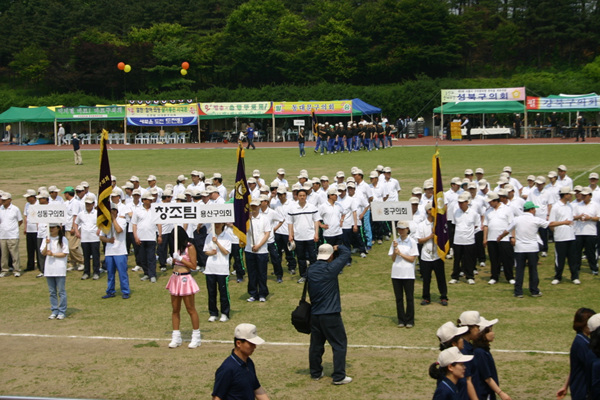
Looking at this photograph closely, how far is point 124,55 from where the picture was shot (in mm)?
79250

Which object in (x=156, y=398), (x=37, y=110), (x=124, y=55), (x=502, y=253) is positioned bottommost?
(x=156, y=398)

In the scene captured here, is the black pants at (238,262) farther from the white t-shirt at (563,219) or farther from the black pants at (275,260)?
the white t-shirt at (563,219)

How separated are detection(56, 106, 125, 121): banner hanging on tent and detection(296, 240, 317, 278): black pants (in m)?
47.0

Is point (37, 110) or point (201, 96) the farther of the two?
point (201, 96)

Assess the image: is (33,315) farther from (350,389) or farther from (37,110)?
(37,110)

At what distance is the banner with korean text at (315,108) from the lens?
178 ft

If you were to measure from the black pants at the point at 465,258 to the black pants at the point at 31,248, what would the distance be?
9548 mm

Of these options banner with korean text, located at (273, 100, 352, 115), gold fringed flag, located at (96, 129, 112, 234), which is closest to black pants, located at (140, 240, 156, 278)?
gold fringed flag, located at (96, 129, 112, 234)

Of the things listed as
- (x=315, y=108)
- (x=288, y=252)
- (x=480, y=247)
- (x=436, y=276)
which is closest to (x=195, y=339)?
(x=436, y=276)

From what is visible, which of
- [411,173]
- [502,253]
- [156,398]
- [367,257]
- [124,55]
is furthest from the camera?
[124,55]

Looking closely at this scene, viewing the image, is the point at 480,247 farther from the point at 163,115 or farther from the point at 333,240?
the point at 163,115

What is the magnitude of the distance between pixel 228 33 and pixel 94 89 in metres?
17.7

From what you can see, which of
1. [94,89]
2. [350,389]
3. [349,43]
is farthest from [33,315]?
[94,89]

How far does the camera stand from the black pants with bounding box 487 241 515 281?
13489mm
